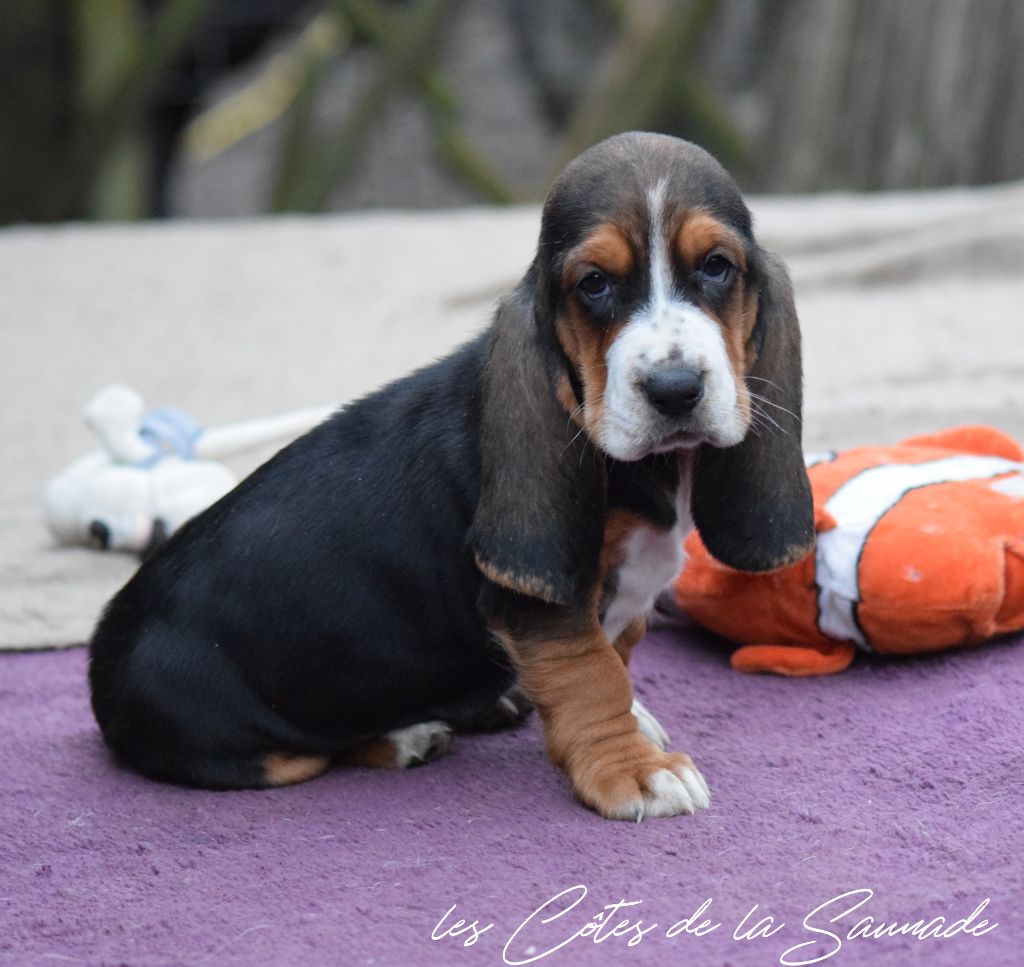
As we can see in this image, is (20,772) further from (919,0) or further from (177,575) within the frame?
(919,0)

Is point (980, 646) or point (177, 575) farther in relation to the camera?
point (980, 646)

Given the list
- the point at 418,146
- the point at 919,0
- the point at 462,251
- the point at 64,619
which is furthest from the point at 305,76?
the point at 64,619

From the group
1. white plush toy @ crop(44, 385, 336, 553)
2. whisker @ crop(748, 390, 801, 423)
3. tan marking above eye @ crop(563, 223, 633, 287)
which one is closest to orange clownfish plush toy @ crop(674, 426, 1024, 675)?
whisker @ crop(748, 390, 801, 423)

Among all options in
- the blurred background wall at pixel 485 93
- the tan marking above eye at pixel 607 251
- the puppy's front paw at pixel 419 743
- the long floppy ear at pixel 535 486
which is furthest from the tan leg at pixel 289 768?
the blurred background wall at pixel 485 93

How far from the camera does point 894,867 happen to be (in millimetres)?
3023

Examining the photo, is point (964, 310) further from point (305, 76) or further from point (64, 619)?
point (305, 76)

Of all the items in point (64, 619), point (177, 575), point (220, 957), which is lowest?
point (64, 619)

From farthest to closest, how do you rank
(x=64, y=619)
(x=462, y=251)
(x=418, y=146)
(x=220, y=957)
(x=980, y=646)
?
(x=418, y=146), (x=462, y=251), (x=64, y=619), (x=980, y=646), (x=220, y=957)

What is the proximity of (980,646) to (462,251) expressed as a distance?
16.1 feet

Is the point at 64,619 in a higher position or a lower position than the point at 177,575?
lower

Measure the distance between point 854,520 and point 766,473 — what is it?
0.67 meters

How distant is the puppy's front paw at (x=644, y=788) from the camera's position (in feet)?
11.1

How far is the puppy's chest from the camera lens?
3545 millimetres

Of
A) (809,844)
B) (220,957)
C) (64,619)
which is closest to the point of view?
(220,957)
